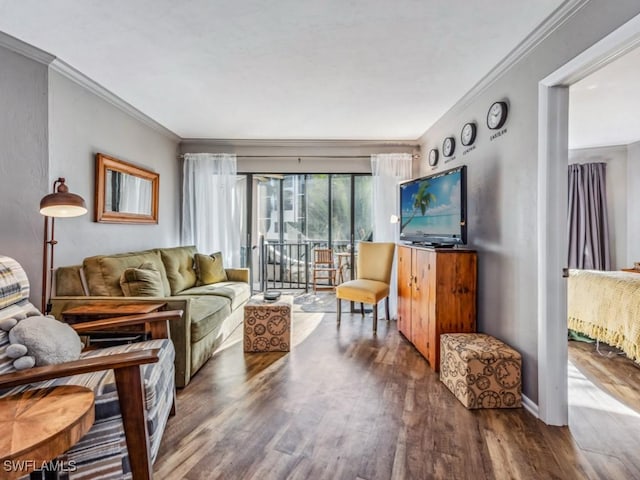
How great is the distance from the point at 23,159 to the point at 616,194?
22.1 feet

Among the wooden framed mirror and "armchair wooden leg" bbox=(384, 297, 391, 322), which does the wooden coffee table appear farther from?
"armchair wooden leg" bbox=(384, 297, 391, 322)

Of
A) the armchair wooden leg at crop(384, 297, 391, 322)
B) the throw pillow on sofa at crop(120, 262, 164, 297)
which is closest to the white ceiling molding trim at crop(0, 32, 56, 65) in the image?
the throw pillow on sofa at crop(120, 262, 164, 297)

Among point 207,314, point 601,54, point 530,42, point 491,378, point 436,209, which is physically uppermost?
point 530,42

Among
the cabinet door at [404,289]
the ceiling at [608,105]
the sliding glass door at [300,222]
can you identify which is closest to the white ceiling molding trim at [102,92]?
the sliding glass door at [300,222]

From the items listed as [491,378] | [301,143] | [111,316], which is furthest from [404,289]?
[111,316]

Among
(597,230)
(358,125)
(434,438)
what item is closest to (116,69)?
(358,125)

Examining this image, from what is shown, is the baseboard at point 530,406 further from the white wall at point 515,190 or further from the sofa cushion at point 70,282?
the sofa cushion at point 70,282

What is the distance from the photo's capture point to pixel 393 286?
4340 mm

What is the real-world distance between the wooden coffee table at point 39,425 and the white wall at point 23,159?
5.37 ft

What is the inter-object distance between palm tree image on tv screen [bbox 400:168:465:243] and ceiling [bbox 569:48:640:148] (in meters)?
1.06

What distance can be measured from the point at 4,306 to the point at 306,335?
2537 millimetres

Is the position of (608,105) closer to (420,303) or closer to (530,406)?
(420,303)

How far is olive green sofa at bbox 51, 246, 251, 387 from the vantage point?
2375mm

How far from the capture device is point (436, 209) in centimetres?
304
